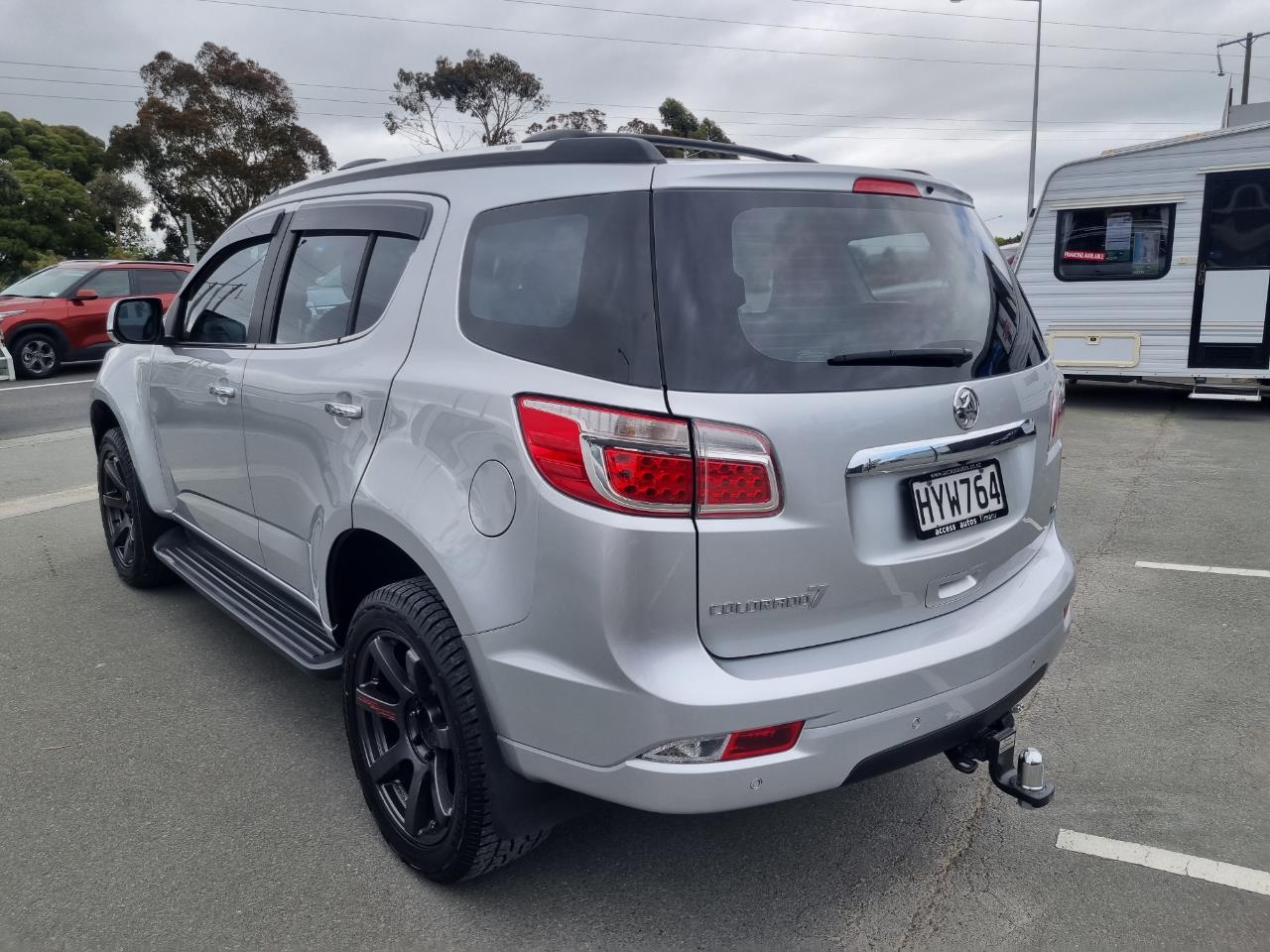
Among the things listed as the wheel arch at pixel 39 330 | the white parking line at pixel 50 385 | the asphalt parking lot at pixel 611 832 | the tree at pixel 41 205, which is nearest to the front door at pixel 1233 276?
the asphalt parking lot at pixel 611 832

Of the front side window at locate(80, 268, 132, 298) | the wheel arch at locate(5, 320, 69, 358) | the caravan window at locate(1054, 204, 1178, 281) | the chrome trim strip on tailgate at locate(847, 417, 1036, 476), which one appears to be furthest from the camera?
the front side window at locate(80, 268, 132, 298)

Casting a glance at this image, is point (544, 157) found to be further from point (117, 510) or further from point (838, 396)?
point (117, 510)

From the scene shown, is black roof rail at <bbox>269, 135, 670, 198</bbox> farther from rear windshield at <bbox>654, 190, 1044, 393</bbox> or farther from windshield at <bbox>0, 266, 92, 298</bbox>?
windshield at <bbox>0, 266, 92, 298</bbox>

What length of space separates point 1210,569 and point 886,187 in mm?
3829

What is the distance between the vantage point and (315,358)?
9.75ft

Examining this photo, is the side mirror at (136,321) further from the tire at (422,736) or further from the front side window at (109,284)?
the front side window at (109,284)

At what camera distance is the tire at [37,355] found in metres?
14.1

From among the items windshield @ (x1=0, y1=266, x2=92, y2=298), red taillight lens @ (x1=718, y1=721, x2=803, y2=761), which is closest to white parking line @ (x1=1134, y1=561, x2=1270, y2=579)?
red taillight lens @ (x1=718, y1=721, x2=803, y2=761)

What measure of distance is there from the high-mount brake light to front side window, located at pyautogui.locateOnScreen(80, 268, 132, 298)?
47.9 ft

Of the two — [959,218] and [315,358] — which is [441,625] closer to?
[315,358]

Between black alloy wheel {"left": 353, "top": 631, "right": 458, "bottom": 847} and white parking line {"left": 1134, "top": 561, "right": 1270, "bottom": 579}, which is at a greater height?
black alloy wheel {"left": 353, "top": 631, "right": 458, "bottom": 847}

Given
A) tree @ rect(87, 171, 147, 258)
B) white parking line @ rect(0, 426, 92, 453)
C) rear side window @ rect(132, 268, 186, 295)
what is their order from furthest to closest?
tree @ rect(87, 171, 147, 258), rear side window @ rect(132, 268, 186, 295), white parking line @ rect(0, 426, 92, 453)

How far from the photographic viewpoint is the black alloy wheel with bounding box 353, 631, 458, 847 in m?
2.46

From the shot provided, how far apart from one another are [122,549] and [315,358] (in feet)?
8.54
